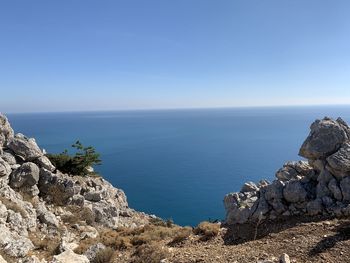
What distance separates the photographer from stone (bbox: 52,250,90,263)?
1265 cm

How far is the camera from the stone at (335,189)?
51.3 feet

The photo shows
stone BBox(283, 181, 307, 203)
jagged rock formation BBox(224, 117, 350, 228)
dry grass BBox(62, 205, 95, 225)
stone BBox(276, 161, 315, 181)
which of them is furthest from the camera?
dry grass BBox(62, 205, 95, 225)

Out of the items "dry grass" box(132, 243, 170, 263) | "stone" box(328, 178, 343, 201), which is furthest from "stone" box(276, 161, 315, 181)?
"dry grass" box(132, 243, 170, 263)

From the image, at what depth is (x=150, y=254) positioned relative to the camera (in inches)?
536

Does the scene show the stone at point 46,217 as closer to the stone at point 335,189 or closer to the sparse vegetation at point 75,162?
the sparse vegetation at point 75,162

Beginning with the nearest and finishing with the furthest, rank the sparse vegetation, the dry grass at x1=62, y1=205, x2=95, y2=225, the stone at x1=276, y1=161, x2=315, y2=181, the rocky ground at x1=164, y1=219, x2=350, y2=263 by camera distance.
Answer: the rocky ground at x1=164, y1=219, x2=350, y2=263 → the stone at x1=276, y1=161, x2=315, y2=181 → the dry grass at x1=62, y1=205, x2=95, y2=225 → the sparse vegetation

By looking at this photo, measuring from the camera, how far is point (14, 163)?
23.1 meters

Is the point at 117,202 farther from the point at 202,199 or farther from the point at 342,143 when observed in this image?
the point at 202,199

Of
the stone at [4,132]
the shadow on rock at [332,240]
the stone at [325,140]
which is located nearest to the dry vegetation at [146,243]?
the shadow on rock at [332,240]

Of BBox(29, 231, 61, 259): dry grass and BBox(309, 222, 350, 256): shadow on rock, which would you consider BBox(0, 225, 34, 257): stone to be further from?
BBox(309, 222, 350, 256): shadow on rock

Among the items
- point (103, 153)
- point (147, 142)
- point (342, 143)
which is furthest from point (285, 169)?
point (147, 142)

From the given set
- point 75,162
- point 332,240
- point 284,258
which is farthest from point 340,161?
point 75,162

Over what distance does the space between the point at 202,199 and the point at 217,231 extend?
58.9 m

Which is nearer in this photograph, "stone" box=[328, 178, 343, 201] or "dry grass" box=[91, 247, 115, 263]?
"dry grass" box=[91, 247, 115, 263]
